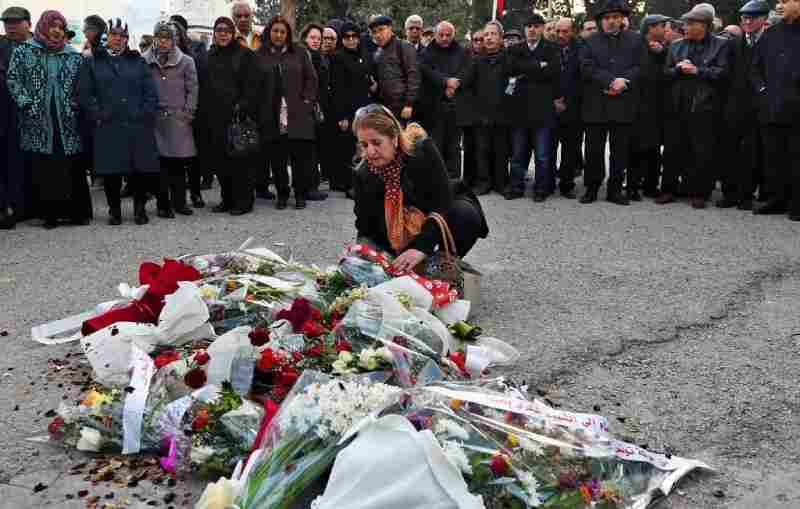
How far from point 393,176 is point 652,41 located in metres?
5.45

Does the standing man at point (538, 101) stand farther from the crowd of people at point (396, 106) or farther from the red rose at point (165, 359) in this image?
the red rose at point (165, 359)

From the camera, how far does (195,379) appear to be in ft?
12.3

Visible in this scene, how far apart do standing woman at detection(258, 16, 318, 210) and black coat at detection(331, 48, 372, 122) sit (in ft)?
1.78

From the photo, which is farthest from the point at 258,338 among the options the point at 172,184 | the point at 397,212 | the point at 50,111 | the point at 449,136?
the point at 449,136

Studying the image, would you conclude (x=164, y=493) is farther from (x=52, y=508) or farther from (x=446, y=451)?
(x=446, y=451)

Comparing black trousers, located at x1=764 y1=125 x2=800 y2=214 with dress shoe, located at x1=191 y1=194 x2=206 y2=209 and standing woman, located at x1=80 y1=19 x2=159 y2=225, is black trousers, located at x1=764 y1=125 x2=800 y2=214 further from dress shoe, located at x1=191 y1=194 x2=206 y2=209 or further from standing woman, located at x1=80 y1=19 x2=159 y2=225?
standing woman, located at x1=80 y1=19 x2=159 y2=225

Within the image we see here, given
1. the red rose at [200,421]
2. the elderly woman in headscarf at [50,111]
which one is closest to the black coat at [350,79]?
the elderly woman in headscarf at [50,111]

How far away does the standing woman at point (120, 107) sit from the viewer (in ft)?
26.7

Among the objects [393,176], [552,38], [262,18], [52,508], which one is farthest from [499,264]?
[262,18]

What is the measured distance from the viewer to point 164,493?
10.7 ft

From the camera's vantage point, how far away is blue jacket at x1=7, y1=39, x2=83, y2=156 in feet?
26.1

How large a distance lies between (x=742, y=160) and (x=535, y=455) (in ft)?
22.7

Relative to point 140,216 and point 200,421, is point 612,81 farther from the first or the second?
point 200,421

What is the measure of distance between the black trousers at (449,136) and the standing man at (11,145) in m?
4.50
